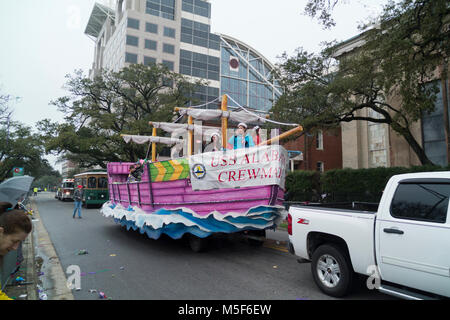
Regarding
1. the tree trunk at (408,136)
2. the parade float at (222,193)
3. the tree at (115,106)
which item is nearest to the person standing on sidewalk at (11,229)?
the parade float at (222,193)

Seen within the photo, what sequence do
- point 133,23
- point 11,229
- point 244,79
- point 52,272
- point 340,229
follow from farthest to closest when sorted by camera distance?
point 244,79 → point 133,23 → point 52,272 → point 340,229 → point 11,229

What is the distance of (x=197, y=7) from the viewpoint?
179ft

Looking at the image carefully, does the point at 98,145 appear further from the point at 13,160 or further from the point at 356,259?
the point at 356,259

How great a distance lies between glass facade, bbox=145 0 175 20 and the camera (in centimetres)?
5162

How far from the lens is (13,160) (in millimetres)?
37531

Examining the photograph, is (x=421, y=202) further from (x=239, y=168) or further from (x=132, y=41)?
(x=132, y=41)

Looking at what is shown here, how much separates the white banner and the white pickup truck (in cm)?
167

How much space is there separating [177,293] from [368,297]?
2829mm

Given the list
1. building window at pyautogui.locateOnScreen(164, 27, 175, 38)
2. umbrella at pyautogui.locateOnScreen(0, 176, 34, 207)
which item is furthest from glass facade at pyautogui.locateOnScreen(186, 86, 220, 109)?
umbrella at pyautogui.locateOnScreen(0, 176, 34, 207)

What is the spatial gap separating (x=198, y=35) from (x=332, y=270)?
56967mm

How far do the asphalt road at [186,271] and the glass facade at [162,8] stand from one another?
2092 inches

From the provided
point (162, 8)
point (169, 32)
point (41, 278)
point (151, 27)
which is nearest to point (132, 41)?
point (151, 27)

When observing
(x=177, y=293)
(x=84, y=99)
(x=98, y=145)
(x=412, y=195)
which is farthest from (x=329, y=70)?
(x=84, y=99)

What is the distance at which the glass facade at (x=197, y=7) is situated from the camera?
53.8m
